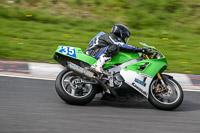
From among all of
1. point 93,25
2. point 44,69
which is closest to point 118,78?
point 44,69

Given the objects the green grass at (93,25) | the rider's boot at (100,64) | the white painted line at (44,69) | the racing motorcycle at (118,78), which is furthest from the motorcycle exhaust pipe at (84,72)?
the green grass at (93,25)

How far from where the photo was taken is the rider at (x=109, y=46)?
22.1 feet

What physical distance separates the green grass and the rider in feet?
9.55

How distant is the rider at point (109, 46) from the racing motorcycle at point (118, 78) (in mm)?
127

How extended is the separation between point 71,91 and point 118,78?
0.88 m

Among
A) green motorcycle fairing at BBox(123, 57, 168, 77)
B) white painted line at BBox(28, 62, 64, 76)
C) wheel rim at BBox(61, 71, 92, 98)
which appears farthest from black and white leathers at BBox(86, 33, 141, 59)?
white painted line at BBox(28, 62, 64, 76)

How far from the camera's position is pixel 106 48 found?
691 cm

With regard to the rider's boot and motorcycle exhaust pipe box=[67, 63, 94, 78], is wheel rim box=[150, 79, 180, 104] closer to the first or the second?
the rider's boot

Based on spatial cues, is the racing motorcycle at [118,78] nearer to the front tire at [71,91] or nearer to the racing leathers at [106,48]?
the front tire at [71,91]

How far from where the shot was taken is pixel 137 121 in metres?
6.05

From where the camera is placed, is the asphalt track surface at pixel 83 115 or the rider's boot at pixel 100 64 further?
the rider's boot at pixel 100 64

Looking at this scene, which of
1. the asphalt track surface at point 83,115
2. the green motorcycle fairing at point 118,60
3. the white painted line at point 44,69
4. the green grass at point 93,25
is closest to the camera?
the asphalt track surface at point 83,115

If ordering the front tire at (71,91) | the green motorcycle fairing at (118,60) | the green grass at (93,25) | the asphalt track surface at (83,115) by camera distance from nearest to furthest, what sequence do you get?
the asphalt track surface at (83,115) → the front tire at (71,91) → the green motorcycle fairing at (118,60) → the green grass at (93,25)

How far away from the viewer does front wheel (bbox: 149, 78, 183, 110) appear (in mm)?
6703
